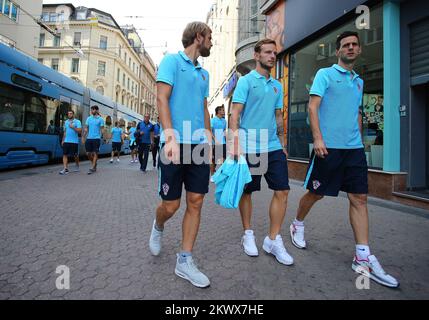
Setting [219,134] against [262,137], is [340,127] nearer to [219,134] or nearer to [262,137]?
[262,137]

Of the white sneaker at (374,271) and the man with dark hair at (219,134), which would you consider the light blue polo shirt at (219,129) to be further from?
the white sneaker at (374,271)

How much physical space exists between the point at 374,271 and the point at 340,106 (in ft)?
4.72

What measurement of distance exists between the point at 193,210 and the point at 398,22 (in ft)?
20.7

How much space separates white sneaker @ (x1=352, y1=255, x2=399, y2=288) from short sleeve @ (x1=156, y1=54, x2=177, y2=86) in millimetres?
2104

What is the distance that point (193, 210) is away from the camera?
2146 mm

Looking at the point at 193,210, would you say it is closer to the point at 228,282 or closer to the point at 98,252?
the point at 228,282

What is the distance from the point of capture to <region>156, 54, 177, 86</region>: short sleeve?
202 centimetres

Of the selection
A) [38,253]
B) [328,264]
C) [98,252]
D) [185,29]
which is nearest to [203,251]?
[98,252]

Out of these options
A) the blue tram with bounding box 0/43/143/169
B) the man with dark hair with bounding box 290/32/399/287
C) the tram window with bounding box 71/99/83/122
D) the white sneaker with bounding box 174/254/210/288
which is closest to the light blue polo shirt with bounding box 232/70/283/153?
the man with dark hair with bounding box 290/32/399/287

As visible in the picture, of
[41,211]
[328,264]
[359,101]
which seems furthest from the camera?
[41,211]

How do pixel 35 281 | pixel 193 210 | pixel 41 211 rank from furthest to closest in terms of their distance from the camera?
pixel 41 211
pixel 193 210
pixel 35 281

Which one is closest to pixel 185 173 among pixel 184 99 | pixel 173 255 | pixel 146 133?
pixel 184 99

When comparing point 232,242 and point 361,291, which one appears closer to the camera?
point 361,291

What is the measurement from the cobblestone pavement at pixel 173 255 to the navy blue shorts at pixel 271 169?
68cm
